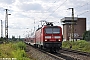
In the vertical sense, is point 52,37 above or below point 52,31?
below

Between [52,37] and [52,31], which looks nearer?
[52,37]

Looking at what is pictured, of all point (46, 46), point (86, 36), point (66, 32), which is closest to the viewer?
point (46, 46)

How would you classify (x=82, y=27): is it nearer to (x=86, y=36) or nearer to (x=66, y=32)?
(x=66, y=32)

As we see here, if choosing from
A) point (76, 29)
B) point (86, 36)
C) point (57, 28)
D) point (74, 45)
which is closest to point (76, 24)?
point (76, 29)

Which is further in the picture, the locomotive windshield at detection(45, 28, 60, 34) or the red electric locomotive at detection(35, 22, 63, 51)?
the locomotive windshield at detection(45, 28, 60, 34)

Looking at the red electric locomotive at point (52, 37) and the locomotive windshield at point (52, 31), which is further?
the locomotive windshield at point (52, 31)

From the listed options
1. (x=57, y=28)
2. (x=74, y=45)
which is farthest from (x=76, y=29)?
(x=57, y=28)

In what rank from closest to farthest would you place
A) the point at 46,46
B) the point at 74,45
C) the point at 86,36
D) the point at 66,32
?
the point at 46,46, the point at 74,45, the point at 86,36, the point at 66,32

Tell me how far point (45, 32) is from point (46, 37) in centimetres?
65

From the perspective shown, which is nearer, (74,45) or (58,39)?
(58,39)

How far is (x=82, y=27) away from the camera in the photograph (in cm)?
11800

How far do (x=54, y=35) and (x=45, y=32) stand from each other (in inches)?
42.7

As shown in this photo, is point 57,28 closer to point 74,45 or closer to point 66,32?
point 74,45

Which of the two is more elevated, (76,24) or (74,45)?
(76,24)
